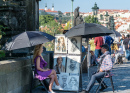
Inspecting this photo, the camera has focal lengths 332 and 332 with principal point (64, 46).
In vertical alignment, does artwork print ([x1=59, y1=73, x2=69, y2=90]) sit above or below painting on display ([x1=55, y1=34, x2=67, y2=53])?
below

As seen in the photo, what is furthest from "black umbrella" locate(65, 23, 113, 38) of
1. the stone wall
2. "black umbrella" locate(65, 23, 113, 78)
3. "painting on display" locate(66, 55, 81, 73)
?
the stone wall

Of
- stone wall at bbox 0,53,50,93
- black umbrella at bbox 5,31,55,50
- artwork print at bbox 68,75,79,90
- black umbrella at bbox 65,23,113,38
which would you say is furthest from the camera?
artwork print at bbox 68,75,79,90

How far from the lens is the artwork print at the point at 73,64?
8463 mm

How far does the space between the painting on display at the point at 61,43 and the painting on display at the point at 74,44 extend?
0.46 ft

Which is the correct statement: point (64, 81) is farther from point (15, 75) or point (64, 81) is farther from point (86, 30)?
point (15, 75)

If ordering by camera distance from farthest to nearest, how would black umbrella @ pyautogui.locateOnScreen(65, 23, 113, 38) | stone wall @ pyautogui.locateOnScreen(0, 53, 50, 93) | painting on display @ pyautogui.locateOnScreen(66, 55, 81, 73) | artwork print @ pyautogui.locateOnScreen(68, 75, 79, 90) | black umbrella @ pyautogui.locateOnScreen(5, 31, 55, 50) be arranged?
1. painting on display @ pyautogui.locateOnScreen(66, 55, 81, 73)
2. artwork print @ pyautogui.locateOnScreen(68, 75, 79, 90)
3. black umbrella @ pyautogui.locateOnScreen(65, 23, 113, 38)
4. black umbrella @ pyautogui.locateOnScreen(5, 31, 55, 50)
5. stone wall @ pyautogui.locateOnScreen(0, 53, 50, 93)

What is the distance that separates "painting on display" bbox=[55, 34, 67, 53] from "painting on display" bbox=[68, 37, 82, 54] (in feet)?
0.46

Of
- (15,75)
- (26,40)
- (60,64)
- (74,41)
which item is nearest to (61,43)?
(74,41)

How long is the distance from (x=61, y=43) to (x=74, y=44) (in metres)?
0.35

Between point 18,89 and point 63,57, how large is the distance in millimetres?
1809

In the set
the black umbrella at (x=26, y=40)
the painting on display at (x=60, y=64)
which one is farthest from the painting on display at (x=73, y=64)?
the black umbrella at (x=26, y=40)

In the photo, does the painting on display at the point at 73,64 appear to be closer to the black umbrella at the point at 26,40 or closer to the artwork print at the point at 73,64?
the artwork print at the point at 73,64

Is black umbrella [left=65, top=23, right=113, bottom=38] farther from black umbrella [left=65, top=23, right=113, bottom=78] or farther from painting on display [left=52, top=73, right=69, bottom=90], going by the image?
painting on display [left=52, top=73, right=69, bottom=90]

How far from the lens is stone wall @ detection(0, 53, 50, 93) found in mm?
6316
